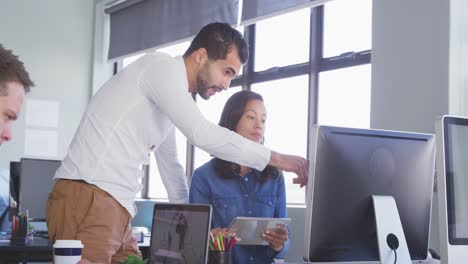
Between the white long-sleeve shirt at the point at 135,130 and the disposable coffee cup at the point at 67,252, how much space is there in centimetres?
61

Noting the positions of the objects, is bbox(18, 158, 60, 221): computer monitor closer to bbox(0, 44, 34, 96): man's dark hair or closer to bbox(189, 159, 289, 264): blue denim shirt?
bbox(189, 159, 289, 264): blue denim shirt

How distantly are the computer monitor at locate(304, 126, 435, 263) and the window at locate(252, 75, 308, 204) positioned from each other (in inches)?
87.3

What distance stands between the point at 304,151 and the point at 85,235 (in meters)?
2.23

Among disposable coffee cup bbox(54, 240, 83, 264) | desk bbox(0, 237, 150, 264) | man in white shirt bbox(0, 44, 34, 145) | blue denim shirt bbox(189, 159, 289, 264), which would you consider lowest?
desk bbox(0, 237, 150, 264)

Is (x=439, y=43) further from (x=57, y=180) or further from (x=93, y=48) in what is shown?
(x=93, y=48)

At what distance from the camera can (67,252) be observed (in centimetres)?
127

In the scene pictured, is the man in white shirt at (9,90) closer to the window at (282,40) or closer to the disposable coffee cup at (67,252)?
the disposable coffee cup at (67,252)

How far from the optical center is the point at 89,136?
1.92 metres

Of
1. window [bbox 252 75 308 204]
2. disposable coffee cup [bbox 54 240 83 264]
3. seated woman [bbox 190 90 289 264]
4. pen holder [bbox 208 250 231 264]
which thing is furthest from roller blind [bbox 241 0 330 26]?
disposable coffee cup [bbox 54 240 83 264]

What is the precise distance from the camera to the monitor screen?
1.45 m

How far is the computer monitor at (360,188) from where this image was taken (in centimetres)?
148

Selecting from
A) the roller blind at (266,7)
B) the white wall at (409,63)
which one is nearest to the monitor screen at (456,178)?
the white wall at (409,63)

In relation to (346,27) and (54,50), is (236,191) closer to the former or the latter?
(346,27)

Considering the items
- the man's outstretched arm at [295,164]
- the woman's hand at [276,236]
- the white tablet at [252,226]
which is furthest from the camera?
the woman's hand at [276,236]
